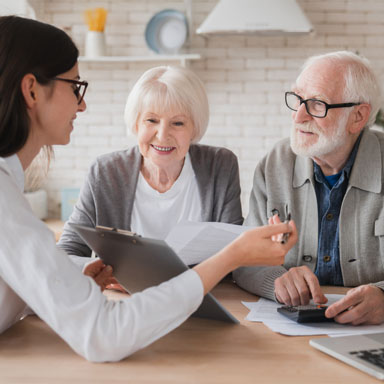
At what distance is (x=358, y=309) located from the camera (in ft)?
4.37

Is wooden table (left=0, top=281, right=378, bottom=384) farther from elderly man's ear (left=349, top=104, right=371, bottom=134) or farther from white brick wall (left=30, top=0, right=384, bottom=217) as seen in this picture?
white brick wall (left=30, top=0, right=384, bottom=217)

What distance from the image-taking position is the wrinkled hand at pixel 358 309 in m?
1.33

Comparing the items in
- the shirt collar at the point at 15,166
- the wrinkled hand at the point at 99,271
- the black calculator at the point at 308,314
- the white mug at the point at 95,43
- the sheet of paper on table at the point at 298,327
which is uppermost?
the white mug at the point at 95,43

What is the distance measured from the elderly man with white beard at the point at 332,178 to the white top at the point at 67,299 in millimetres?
745

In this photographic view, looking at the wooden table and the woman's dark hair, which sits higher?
the woman's dark hair

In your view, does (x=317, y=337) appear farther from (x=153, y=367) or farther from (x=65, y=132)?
(x=65, y=132)

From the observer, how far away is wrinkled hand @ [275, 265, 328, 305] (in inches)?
57.9

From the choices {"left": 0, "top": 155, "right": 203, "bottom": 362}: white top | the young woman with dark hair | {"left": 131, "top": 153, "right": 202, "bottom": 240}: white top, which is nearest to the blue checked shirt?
{"left": 131, "top": 153, "right": 202, "bottom": 240}: white top

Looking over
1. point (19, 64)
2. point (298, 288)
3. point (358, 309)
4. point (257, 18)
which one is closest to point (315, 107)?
point (298, 288)

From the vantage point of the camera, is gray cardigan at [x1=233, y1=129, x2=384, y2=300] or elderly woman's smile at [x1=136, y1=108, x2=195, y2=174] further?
elderly woman's smile at [x1=136, y1=108, x2=195, y2=174]

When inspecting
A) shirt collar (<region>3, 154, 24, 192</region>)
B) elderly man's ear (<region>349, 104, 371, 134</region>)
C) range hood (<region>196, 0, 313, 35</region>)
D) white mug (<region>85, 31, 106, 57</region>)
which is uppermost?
range hood (<region>196, 0, 313, 35</region>)

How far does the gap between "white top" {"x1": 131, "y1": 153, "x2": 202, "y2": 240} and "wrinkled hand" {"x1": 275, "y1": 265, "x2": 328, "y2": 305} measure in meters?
0.64

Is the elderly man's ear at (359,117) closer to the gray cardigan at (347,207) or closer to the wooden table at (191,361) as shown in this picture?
the gray cardigan at (347,207)

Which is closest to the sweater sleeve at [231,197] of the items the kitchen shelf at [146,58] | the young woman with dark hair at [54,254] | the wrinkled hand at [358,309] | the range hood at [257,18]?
the wrinkled hand at [358,309]
